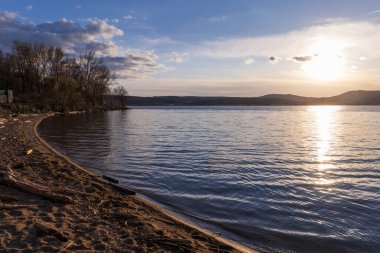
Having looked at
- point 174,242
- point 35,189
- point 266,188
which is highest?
point 35,189

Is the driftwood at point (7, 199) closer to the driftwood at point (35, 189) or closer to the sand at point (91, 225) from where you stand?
the sand at point (91, 225)

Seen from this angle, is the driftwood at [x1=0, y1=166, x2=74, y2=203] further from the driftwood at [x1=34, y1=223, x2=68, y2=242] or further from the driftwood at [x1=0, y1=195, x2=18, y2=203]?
the driftwood at [x1=34, y1=223, x2=68, y2=242]

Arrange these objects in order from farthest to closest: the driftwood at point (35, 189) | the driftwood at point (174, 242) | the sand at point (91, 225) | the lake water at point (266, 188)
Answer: the driftwood at point (35, 189), the lake water at point (266, 188), the driftwood at point (174, 242), the sand at point (91, 225)

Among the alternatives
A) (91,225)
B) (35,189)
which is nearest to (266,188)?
(91,225)

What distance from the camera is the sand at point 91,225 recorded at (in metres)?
6.31

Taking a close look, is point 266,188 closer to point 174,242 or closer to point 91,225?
point 174,242

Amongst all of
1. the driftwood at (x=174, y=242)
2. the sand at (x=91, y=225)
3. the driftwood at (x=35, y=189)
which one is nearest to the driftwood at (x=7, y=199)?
the sand at (x=91, y=225)

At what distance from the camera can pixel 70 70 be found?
319 ft

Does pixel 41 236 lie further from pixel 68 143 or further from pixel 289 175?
pixel 68 143

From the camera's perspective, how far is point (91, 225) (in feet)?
24.3

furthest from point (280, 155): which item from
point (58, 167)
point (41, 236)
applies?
point (41, 236)

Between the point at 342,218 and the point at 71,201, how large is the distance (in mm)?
7366

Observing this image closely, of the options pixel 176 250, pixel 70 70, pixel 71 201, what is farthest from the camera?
pixel 70 70

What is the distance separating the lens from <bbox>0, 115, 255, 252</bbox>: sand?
631 centimetres
